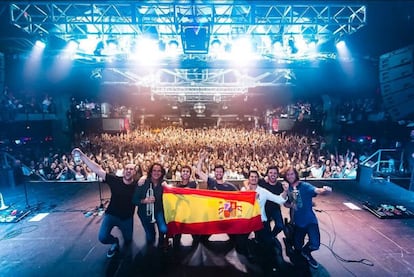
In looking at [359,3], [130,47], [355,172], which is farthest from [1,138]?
[355,172]

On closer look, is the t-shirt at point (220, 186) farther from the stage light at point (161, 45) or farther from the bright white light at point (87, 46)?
the bright white light at point (87, 46)

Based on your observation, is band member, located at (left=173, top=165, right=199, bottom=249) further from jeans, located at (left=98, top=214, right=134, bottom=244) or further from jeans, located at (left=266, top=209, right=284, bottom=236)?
jeans, located at (left=266, top=209, right=284, bottom=236)

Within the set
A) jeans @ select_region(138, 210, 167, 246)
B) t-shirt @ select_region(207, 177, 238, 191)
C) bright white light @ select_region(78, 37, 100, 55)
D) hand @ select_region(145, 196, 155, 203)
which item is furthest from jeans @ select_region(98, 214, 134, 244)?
bright white light @ select_region(78, 37, 100, 55)

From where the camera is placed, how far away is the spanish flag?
3064 millimetres

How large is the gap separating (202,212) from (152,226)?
87 cm

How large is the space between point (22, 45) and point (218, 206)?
739cm

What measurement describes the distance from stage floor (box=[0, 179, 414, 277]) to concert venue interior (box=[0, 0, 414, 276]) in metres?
0.02

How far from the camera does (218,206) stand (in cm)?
309

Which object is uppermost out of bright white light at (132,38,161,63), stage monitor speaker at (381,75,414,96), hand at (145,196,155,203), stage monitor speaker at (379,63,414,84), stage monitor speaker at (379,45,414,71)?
bright white light at (132,38,161,63)

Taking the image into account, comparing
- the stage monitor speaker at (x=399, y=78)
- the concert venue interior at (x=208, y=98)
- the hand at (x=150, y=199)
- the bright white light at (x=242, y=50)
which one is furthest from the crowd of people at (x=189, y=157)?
the bright white light at (x=242, y=50)

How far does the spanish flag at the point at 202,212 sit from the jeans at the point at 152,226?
70 mm

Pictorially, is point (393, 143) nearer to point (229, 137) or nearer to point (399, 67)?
point (399, 67)

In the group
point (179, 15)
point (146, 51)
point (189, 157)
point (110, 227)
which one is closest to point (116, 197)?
point (110, 227)

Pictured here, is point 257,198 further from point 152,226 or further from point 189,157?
point 189,157
